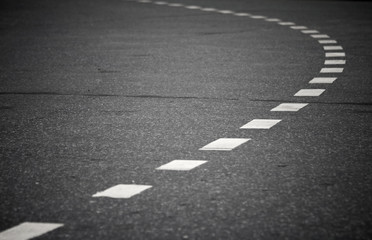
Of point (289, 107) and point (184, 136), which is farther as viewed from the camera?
point (289, 107)

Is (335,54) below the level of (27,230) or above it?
below

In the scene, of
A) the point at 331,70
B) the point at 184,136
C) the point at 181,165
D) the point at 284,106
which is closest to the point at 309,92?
the point at 284,106

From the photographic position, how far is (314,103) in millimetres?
9305

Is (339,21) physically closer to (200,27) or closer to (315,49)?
(200,27)

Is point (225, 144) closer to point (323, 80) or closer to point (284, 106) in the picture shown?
point (284, 106)

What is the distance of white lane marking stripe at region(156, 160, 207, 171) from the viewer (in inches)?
250

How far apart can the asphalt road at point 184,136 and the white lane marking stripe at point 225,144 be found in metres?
0.09

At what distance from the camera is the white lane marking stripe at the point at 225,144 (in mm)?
7049

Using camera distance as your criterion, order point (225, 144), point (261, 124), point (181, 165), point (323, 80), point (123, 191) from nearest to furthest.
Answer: point (123, 191)
point (181, 165)
point (225, 144)
point (261, 124)
point (323, 80)

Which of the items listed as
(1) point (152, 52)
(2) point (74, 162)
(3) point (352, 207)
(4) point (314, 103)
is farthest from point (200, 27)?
(3) point (352, 207)

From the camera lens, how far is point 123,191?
225 inches

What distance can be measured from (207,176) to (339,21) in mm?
14124

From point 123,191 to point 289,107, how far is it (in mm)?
3671

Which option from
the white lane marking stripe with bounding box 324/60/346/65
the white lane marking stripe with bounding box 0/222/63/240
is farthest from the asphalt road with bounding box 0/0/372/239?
the white lane marking stripe with bounding box 324/60/346/65
